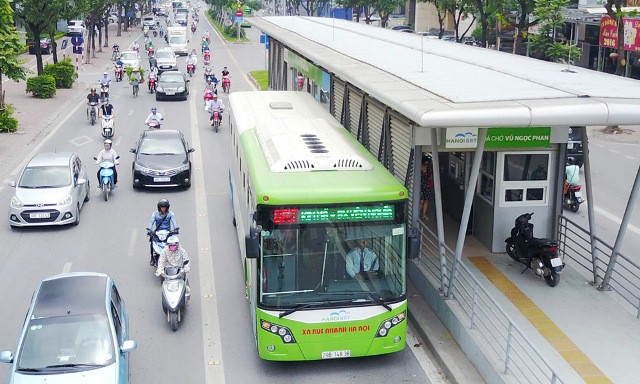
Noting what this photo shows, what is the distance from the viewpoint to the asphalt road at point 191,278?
1210 centimetres

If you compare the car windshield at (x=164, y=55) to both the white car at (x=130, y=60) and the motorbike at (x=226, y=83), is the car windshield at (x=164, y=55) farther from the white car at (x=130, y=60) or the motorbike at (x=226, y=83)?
the motorbike at (x=226, y=83)

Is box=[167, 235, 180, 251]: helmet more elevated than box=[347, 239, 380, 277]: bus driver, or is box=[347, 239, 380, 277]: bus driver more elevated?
box=[347, 239, 380, 277]: bus driver

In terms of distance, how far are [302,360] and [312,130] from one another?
14.5 ft

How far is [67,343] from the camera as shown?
35.1ft

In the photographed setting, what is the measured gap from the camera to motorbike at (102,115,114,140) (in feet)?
101

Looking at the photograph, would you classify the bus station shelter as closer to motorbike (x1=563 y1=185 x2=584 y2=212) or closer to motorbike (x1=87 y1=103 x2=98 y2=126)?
motorbike (x1=563 y1=185 x2=584 y2=212)

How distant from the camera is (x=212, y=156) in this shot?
93.5 feet

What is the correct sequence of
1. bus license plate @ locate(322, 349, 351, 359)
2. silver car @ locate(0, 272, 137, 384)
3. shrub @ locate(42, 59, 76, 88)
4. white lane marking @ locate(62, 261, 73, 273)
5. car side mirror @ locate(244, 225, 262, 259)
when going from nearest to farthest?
silver car @ locate(0, 272, 137, 384)
car side mirror @ locate(244, 225, 262, 259)
bus license plate @ locate(322, 349, 351, 359)
white lane marking @ locate(62, 261, 73, 273)
shrub @ locate(42, 59, 76, 88)

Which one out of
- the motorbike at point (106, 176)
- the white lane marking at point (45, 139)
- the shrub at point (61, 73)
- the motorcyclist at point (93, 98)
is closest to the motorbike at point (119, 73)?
the shrub at point (61, 73)

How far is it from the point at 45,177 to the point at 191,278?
6028mm

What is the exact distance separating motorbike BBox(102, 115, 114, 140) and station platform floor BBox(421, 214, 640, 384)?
59.8ft

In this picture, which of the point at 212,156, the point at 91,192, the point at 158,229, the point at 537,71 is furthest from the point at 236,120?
the point at 212,156

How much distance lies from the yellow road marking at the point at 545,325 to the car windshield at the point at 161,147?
36.1ft

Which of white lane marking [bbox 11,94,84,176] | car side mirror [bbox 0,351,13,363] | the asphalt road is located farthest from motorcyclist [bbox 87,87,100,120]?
car side mirror [bbox 0,351,13,363]
